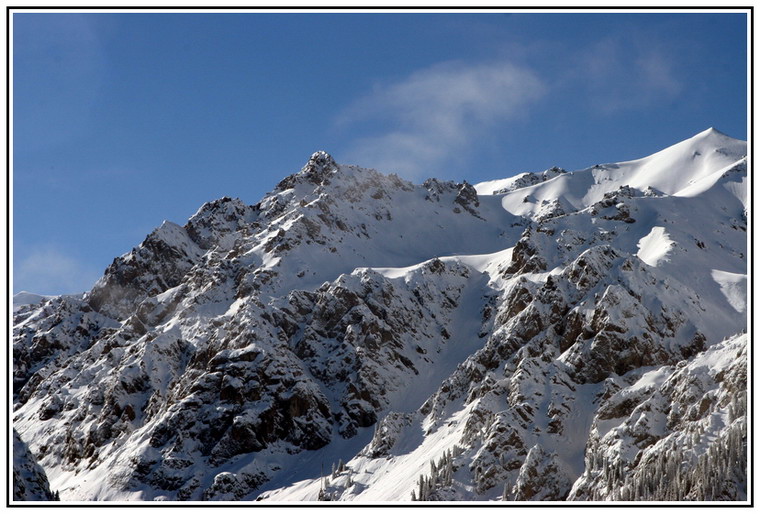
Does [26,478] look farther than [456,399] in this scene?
No

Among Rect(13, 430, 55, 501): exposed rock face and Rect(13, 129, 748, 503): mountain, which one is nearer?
Rect(13, 430, 55, 501): exposed rock face

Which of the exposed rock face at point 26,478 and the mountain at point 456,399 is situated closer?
the exposed rock face at point 26,478

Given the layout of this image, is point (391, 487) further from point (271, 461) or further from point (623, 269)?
point (623, 269)

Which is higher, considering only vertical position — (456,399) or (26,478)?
(26,478)

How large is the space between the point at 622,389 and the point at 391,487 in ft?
133

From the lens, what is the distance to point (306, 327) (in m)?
193

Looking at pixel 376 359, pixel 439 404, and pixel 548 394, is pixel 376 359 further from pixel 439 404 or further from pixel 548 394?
pixel 548 394

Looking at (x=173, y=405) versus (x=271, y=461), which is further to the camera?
(x=173, y=405)
